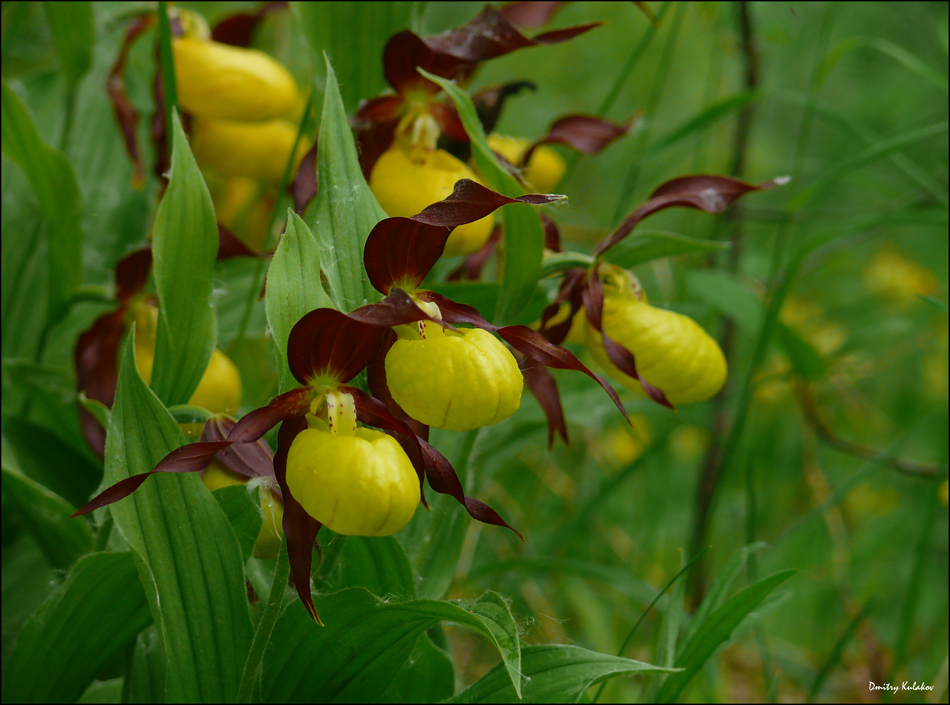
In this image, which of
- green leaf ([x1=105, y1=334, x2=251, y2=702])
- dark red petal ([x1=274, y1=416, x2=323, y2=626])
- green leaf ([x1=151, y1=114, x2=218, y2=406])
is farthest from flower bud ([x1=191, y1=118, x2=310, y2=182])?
dark red petal ([x1=274, y1=416, x2=323, y2=626])

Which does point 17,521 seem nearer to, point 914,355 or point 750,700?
point 750,700

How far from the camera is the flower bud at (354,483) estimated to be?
0.64 meters

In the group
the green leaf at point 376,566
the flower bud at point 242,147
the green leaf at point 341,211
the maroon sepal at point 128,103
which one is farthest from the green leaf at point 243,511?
the flower bud at point 242,147

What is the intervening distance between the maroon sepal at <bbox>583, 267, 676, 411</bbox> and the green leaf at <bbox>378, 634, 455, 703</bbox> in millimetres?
445

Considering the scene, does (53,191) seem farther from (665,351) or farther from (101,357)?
(665,351)

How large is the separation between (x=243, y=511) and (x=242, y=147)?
0.96 m

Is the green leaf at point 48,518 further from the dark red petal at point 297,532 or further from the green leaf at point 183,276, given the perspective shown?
the dark red petal at point 297,532

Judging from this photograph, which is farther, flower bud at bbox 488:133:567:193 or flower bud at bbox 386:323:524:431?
flower bud at bbox 488:133:567:193

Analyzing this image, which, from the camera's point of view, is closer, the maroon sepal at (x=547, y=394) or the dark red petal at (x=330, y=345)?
the dark red petal at (x=330, y=345)

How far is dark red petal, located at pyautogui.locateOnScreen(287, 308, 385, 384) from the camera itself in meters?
0.66

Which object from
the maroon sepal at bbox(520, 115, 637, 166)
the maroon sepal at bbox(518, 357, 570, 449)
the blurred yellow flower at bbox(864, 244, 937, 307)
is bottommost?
the blurred yellow flower at bbox(864, 244, 937, 307)

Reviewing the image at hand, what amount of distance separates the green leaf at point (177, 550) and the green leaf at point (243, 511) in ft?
0.13

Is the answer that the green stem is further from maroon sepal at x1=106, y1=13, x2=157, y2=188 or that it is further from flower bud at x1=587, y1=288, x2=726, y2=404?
maroon sepal at x1=106, y1=13, x2=157, y2=188

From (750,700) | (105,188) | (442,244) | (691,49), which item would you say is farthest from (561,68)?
(442,244)
